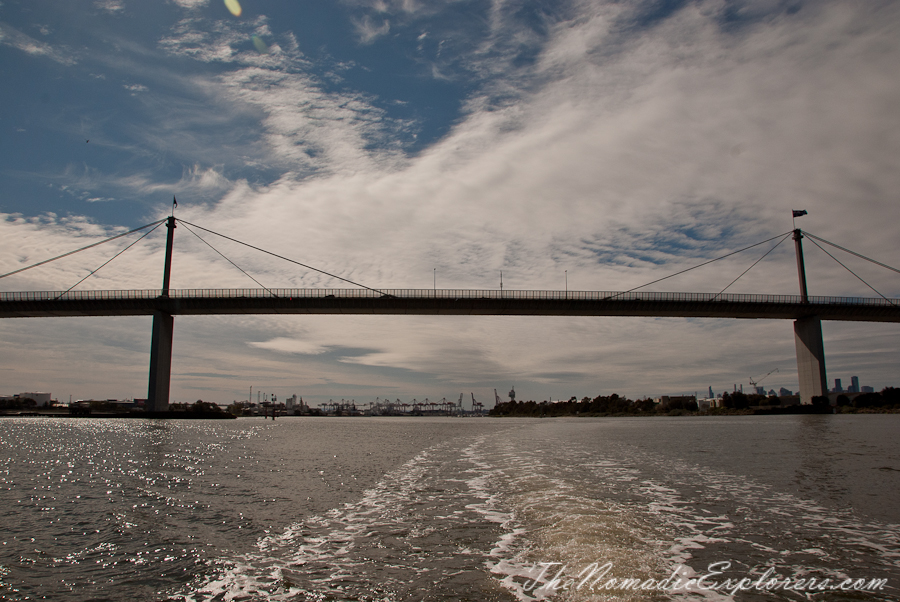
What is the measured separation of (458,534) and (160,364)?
7342cm

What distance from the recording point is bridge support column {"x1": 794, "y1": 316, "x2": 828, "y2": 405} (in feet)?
239

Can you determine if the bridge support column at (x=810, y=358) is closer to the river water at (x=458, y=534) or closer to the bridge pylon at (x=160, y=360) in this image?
the river water at (x=458, y=534)

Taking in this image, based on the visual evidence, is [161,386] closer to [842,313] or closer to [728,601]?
[728,601]

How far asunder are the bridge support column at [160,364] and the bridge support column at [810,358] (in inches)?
3684

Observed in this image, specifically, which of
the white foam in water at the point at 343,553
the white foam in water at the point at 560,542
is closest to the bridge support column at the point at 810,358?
the white foam in water at the point at 560,542

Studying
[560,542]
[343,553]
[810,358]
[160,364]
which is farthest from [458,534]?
[810,358]

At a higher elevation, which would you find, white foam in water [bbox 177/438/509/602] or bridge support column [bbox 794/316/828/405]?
bridge support column [bbox 794/316/828/405]

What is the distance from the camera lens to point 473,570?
276 inches

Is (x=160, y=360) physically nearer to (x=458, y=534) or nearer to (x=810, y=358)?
(x=458, y=534)

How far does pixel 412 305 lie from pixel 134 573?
70.2 meters

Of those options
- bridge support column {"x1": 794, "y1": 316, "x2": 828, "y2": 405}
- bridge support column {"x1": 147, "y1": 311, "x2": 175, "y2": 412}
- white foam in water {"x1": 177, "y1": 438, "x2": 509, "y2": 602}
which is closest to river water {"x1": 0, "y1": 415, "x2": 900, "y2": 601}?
white foam in water {"x1": 177, "y1": 438, "x2": 509, "y2": 602}

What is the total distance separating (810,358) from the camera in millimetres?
74812

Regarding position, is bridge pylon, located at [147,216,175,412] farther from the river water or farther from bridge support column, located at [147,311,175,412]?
the river water

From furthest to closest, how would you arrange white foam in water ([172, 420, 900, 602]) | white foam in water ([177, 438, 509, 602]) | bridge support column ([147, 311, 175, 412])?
bridge support column ([147, 311, 175, 412]) → white foam in water ([172, 420, 900, 602]) → white foam in water ([177, 438, 509, 602])
